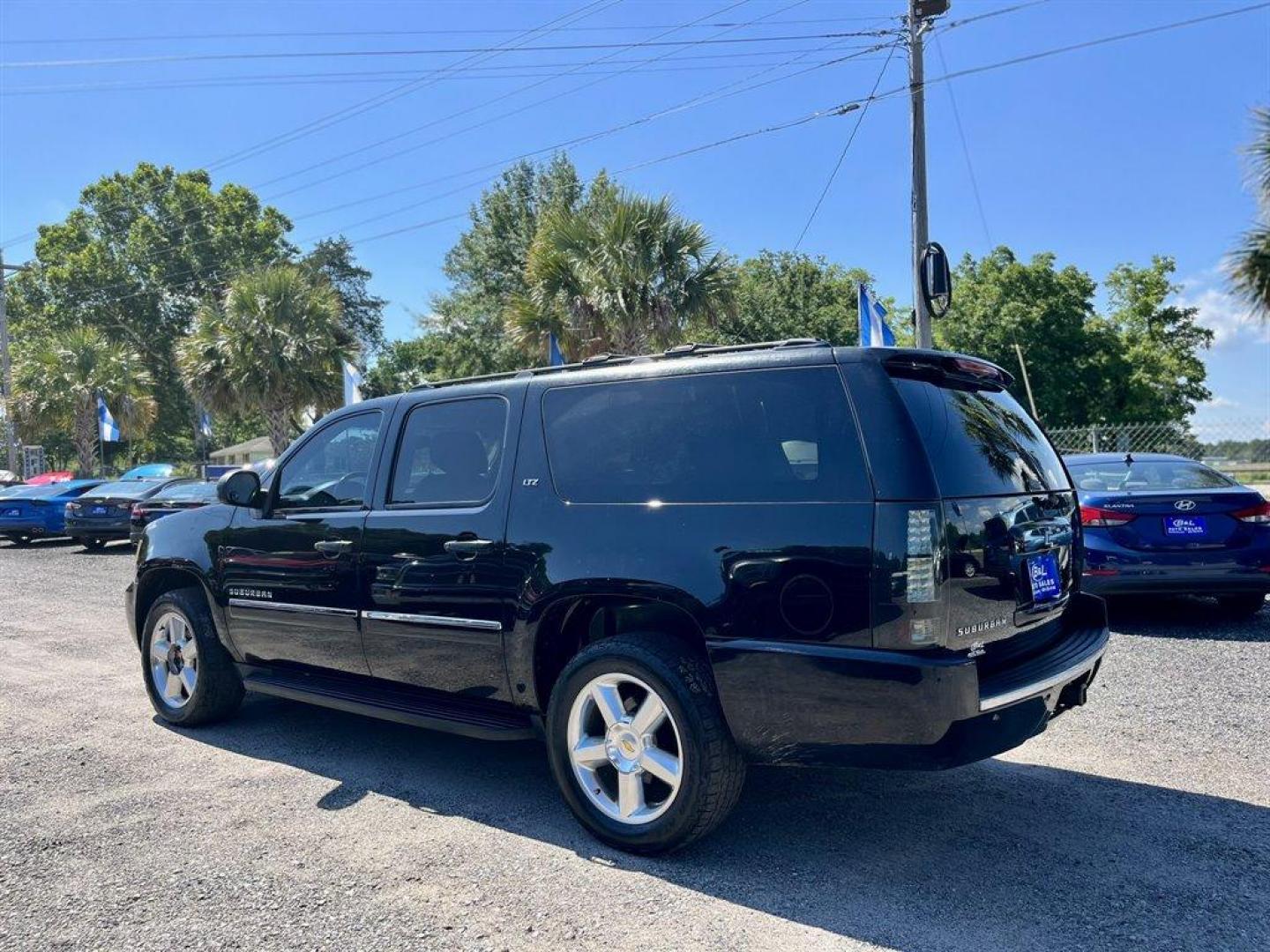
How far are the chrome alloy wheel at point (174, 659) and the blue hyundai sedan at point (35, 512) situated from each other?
15.0m

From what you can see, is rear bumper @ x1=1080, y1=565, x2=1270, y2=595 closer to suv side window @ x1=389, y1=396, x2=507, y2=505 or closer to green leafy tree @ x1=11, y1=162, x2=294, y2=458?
suv side window @ x1=389, y1=396, x2=507, y2=505

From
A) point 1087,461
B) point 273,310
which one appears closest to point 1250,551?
point 1087,461

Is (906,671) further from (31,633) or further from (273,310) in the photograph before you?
(273,310)

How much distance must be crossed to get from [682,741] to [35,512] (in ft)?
63.3

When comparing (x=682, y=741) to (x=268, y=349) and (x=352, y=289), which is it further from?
(x=352, y=289)

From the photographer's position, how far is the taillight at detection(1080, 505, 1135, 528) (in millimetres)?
7227

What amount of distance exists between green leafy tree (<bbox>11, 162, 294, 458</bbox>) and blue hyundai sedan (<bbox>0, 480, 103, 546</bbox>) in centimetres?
2922

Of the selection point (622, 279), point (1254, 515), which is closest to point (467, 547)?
point (1254, 515)

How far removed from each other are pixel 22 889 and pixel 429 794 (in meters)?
1.57

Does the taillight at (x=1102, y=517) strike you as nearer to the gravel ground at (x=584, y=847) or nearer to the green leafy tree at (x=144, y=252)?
the gravel ground at (x=584, y=847)

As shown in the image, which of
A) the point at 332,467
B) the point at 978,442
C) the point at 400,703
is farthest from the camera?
the point at 332,467

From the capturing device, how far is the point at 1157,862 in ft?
11.2

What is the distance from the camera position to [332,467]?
4.88 meters

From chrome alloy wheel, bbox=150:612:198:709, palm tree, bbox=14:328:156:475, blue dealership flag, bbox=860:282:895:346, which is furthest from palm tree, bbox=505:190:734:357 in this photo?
palm tree, bbox=14:328:156:475
